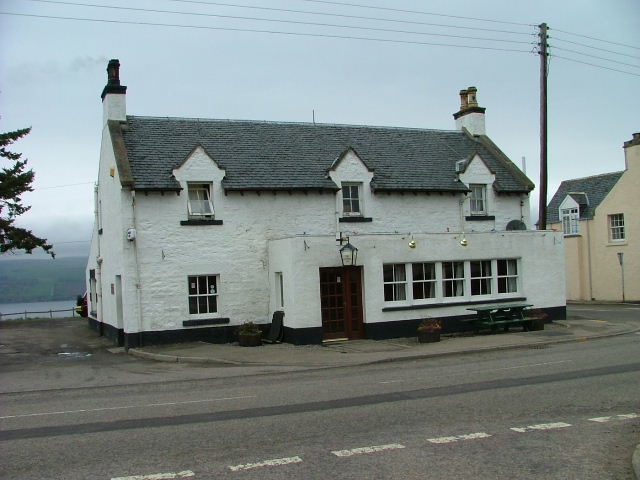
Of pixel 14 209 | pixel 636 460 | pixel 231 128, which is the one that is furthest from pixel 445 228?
pixel 14 209

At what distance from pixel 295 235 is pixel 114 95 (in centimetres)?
855

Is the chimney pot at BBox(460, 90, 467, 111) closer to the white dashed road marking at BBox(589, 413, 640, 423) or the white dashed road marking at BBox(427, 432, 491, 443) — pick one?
the white dashed road marking at BBox(589, 413, 640, 423)

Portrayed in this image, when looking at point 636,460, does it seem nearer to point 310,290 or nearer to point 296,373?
point 296,373

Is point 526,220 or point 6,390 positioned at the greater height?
point 526,220

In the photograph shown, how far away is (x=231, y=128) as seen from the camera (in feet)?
84.1

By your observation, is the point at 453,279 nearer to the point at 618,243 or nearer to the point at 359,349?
the point at 359,349

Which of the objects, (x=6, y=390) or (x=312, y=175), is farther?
(x=312, y=175)

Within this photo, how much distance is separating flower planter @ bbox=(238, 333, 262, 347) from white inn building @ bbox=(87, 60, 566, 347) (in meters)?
1.09

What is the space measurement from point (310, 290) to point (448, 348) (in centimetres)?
487

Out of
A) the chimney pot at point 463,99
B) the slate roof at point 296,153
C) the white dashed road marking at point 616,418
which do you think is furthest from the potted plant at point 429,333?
the chimney pot at point 463,99

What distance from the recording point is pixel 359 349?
19.9 metres

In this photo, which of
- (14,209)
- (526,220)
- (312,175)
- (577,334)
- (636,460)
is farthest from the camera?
(14,209)

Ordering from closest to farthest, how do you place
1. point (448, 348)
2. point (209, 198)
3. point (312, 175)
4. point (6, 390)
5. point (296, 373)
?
point (6, 390)
point (296, 373)
point (448, 348)
point (209, 198)
point (312, 175)

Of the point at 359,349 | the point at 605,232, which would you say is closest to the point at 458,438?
the point at 359,349
